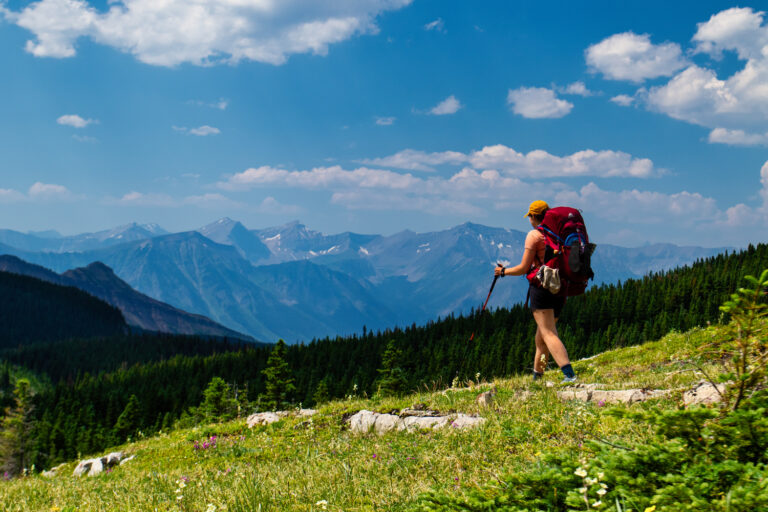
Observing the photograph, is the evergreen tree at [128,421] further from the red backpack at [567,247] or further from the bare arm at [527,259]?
the red backpack at [567,247]

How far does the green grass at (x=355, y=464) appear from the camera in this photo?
467cm

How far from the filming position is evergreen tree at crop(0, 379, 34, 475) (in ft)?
240

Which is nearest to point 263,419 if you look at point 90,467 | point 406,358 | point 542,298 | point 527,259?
point 90,467

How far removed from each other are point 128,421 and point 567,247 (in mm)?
89361

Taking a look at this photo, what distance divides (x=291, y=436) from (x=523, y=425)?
4939 millimetres

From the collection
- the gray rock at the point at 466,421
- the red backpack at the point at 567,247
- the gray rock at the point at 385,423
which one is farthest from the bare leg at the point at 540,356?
the gray rock at the point at 385,423

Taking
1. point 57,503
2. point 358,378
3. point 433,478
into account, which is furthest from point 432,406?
point 358,378

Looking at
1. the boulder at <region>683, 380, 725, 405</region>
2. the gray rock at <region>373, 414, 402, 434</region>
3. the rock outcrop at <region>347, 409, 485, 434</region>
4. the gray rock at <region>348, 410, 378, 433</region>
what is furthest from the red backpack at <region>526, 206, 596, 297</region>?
the gray rock at <region>348, 410, 378, 433</region>

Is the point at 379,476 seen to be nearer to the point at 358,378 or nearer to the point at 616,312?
the point at 358,378

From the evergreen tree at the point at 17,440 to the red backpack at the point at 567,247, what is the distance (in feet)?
284

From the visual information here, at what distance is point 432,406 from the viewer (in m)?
9.44

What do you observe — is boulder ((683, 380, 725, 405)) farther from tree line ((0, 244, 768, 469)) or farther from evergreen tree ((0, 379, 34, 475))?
evergreen tree ((0, 379, 34, 475))

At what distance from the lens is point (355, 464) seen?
592cm

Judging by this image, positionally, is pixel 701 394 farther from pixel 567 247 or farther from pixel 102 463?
pixel 102 463
